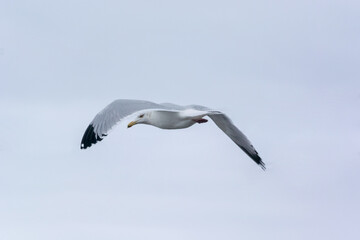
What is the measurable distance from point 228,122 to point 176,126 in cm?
155

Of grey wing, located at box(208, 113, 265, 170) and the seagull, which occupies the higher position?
grey wing, located at box(208, 113, 265, 170)

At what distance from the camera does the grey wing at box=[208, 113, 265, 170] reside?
49.8ft

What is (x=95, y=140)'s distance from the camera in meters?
13.4

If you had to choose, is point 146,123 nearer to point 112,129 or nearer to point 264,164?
point 112,129

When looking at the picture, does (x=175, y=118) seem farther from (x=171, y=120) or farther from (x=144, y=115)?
(x=144, y=115)

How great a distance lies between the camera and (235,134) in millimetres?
15547

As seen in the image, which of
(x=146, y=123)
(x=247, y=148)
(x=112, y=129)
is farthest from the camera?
(x=247, y=148)

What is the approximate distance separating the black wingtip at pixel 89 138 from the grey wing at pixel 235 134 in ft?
7.19

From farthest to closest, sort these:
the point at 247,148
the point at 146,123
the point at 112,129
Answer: the point at 247,148 → the point at 146,123 → the point at 112,129

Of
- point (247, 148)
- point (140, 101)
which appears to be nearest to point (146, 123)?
point (140, 101)

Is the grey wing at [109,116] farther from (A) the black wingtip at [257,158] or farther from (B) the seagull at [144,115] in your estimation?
(A) the black wingtip at [257,158]

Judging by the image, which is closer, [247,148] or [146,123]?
[146,123]

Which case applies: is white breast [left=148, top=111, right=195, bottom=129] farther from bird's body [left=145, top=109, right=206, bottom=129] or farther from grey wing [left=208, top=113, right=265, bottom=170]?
grey wing [left=208, top=113, right=265, bottom=170]

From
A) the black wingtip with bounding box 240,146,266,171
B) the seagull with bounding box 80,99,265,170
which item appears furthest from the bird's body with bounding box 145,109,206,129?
the black wingtip with bounding box 240,146,266,171
